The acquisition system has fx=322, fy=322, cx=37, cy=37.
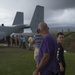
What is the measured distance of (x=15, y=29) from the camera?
48.1m

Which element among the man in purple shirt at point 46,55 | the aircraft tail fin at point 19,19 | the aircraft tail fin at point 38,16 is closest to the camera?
the man in purple shirt at point 46,55

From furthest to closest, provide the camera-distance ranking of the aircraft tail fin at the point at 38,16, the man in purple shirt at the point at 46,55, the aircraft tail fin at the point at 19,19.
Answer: the aircraft tail fin at the point at 19,19, the aircraft tail fin at the point at 38,16, the man in purple shirt at the point at 46,55

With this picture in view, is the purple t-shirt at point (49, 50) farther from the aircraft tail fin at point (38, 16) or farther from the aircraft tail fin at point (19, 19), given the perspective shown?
the aircraft tail fin at point (19, 19)

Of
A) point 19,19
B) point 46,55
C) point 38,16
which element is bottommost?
point 46,55

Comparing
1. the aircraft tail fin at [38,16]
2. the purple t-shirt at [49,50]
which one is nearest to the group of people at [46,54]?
the purple t-shirt at [49,50]

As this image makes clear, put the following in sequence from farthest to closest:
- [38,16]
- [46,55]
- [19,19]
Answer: [19,19]
[38,16]
[46,55]

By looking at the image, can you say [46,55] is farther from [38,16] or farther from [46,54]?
[38,16]

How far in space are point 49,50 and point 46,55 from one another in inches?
4.5

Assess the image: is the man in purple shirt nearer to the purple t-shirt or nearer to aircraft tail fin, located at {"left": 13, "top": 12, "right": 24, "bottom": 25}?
the purple t-shirt

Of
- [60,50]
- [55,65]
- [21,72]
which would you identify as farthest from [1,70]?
[55,65]

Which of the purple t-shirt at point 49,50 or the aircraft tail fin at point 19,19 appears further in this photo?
the aircraft tail fin at point 19,19

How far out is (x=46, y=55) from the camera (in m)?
6.09

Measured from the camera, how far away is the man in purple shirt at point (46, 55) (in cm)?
606

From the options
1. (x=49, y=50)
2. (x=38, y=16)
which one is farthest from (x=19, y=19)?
(x=49, y=50)
